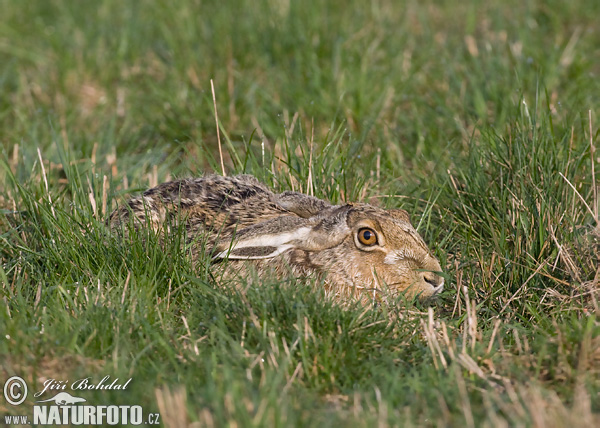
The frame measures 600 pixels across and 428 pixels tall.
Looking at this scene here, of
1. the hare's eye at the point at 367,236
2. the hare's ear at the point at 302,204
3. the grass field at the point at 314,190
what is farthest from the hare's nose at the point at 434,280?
the hare's ear at the point at 302,204

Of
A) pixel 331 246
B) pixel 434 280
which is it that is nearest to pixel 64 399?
pixel 331 246

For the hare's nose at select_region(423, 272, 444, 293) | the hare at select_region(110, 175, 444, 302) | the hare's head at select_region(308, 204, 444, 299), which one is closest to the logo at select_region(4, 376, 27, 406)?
the hare at select_region(110, 175, 444, 302)

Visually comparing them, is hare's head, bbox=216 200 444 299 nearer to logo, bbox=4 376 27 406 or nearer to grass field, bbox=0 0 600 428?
grass field, bbox=0 0 600 428

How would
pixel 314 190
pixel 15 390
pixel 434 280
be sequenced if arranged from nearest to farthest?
pixel 15 390
pixel 434 280
pixel 314 190

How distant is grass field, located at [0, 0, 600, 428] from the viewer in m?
3.74

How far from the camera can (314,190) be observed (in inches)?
227

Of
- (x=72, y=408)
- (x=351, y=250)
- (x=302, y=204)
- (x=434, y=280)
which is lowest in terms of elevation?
(x=72, y=408)

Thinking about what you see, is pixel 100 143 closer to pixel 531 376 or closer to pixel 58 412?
pixel 58 412

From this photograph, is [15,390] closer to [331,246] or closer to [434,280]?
[331,246]

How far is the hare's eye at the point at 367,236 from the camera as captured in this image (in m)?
4.81

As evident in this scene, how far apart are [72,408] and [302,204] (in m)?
2.14

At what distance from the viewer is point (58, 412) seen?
3.60 m

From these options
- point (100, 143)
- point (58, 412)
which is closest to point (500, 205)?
point (58, 412)

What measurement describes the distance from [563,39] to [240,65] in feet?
11.5
